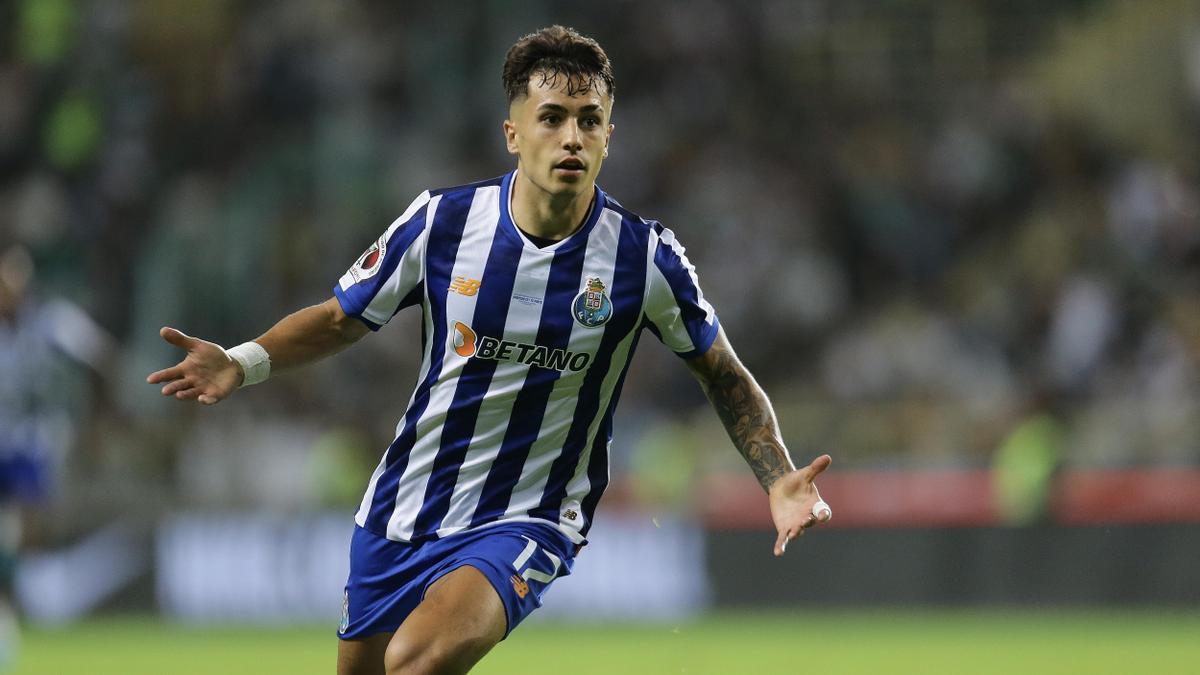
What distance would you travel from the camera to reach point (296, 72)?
16891mm

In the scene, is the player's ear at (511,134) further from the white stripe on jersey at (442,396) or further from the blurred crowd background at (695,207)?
the blurred crowd background at (695,207)

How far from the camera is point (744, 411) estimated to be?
5660 mm

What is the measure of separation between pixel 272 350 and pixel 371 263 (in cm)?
→ 41

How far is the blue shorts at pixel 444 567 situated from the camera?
526cm

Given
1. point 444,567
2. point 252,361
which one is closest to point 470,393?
point 444,567

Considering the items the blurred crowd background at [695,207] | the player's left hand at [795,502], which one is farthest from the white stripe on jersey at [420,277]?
the blurred crowd background at [695,207]

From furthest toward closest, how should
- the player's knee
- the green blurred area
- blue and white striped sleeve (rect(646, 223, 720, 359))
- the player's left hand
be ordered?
the green blurred area
blue and white striped sleeve (rect(646, 223, 720, 359))
the player's left hand
the player's knee

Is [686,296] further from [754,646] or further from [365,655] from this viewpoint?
[754,646]

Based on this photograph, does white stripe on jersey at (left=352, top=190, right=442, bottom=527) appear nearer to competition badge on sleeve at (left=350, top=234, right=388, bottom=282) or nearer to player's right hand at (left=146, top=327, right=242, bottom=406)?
competition badge on sleeve at (left=350, top=234, right=388, bottom=282)

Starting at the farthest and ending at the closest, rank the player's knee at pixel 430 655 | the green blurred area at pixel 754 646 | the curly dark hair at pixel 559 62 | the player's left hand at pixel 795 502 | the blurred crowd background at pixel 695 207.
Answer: the blurred crowd background at pixel 695 207 < the green blurred area at pixel 754 646 < the curly dark hair at pixel 559 62 < the player's left hand at pixel 795 502 < the player's knee at pixel 430 655

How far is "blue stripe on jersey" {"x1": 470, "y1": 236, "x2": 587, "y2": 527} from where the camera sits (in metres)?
5.43

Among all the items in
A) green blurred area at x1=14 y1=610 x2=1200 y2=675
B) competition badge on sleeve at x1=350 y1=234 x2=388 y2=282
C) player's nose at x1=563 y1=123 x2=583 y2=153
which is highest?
player's nose at x1=563 y1=123 x2=583 y2=153

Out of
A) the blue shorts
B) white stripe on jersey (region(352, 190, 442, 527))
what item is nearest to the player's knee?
the blue shorts

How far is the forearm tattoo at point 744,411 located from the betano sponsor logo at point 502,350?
0.53 meters
